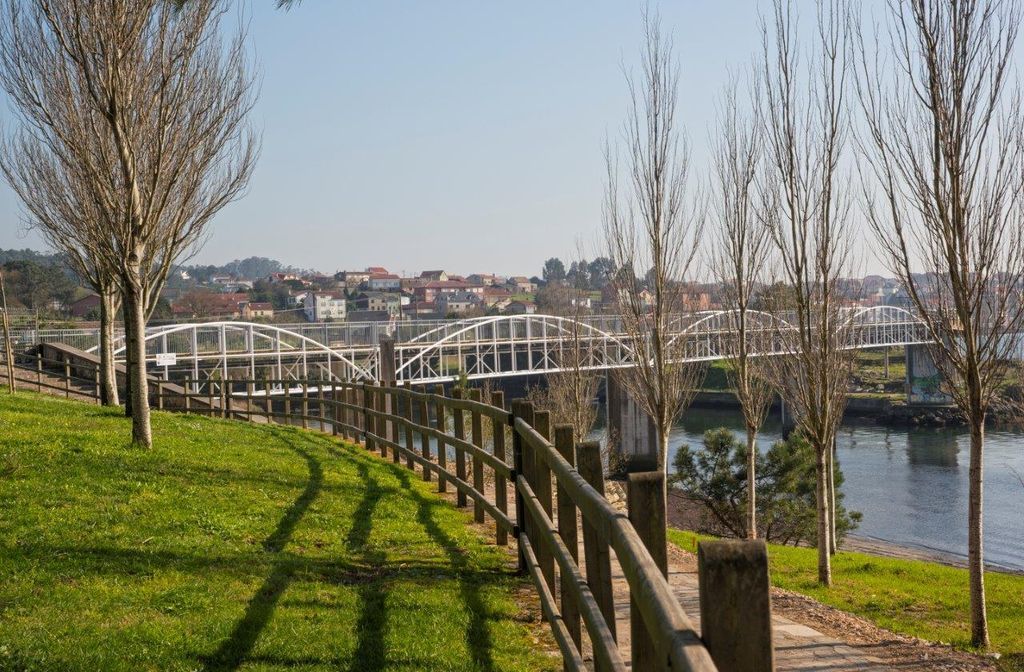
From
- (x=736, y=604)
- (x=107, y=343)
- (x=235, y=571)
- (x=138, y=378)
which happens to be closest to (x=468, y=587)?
(x=235, y=571)

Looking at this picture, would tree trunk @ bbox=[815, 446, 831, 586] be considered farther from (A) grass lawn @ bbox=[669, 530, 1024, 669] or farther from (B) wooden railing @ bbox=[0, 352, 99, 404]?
(B) wooden railing @ bbox=[0, 352, 99, 404]

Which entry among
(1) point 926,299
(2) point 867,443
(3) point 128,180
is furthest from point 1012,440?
(3) point 128,180

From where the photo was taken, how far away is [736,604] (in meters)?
1.81

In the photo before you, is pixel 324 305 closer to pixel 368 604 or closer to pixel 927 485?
pixel 927 485

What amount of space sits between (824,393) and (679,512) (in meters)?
16.8

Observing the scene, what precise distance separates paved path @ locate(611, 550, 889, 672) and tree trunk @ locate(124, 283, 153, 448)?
20.5 ft

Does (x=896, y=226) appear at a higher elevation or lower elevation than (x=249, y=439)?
higher

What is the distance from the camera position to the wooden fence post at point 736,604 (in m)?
1.78

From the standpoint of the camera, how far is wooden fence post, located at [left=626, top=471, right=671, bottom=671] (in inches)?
114

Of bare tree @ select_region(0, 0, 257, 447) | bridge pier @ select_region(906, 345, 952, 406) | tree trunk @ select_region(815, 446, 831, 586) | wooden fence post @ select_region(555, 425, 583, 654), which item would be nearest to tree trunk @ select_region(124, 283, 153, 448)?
bare tree @ select_region(0, 0, 257, 447)

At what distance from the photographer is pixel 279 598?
18.3 feet

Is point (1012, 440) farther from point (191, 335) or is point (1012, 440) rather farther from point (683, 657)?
point (683, 657)

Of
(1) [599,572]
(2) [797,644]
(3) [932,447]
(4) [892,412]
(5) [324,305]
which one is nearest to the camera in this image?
(1) [599,572]

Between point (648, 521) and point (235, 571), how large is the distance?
4.01 meters
